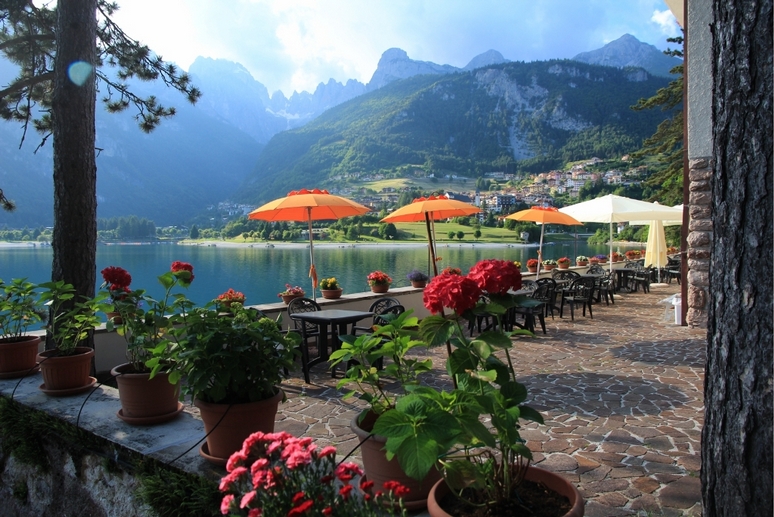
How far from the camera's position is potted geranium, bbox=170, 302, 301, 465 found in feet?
6.65

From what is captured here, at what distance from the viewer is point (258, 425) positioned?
212cm

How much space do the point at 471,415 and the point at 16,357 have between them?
3.65 meters

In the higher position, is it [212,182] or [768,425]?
[212,182]

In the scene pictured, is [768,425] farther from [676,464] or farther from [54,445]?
[54,445]

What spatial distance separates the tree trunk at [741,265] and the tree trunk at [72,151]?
Answer: 3959 mm

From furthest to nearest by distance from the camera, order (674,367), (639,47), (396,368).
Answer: (639,47) < (674,367) < (396,368)

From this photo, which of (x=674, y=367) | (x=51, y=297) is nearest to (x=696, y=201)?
(x=674, y=367)

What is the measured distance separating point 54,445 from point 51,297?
97 cm

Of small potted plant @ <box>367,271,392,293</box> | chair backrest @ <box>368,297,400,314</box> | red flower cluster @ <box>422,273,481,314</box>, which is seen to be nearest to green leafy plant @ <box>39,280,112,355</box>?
red flower cluster @ <box>422,273,481,314</box>

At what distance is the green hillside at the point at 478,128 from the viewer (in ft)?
236

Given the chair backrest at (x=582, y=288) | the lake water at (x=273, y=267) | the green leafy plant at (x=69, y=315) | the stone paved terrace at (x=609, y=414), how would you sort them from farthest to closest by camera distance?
the lake water at (x=273, y=267)
the chair backrest at (x=582, y=288)
the green leafy plant at (x=69, y=315)
the stone paved terrace at (x=609, y=414)

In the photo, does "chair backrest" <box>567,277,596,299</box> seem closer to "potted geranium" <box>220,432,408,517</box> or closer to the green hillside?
"potted geranium" <box>220,432,408,517</box>

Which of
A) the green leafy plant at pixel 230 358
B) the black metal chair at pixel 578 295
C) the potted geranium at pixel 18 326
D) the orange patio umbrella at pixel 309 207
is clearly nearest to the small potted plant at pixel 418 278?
the orange patio umbrella at pixel 309 207

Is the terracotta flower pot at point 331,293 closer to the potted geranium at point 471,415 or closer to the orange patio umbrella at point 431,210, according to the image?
the orange patio umbrella at point 431,210
